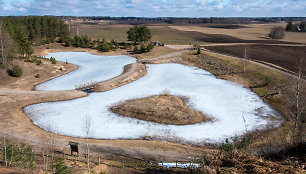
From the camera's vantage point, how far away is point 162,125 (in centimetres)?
2969

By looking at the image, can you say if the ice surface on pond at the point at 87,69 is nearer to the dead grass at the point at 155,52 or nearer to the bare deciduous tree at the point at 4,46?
the dead grass at the point at 155,52

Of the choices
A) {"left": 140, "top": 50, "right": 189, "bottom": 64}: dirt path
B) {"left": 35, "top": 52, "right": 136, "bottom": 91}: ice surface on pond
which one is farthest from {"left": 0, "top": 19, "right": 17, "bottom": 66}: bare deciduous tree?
{"left": 140, "top": 50, "right": 189, "bottom": 64}: dirt path

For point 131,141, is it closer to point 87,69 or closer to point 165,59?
point 87,69

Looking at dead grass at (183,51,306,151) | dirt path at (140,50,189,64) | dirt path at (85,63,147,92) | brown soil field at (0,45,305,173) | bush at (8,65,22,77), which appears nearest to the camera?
brown soil field at (0,45,305,173)

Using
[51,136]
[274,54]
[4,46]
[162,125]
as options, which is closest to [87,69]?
[4,46]

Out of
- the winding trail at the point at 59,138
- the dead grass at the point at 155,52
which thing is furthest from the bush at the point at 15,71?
the dead grass at the point at 155,52

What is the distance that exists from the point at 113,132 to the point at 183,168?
1145 centimetres

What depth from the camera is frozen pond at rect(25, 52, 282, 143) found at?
27984 mm

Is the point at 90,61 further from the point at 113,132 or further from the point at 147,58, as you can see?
the point at 113,132

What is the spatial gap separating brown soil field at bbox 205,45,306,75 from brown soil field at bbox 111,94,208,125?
30.9 m

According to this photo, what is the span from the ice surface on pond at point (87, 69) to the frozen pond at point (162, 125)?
193 millimetres

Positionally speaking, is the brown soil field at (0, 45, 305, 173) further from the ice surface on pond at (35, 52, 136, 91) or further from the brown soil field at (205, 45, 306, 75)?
the brown soil field at (205, 45, 306, 75)

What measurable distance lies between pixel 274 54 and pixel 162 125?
53.6 m

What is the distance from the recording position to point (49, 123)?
29.7m
